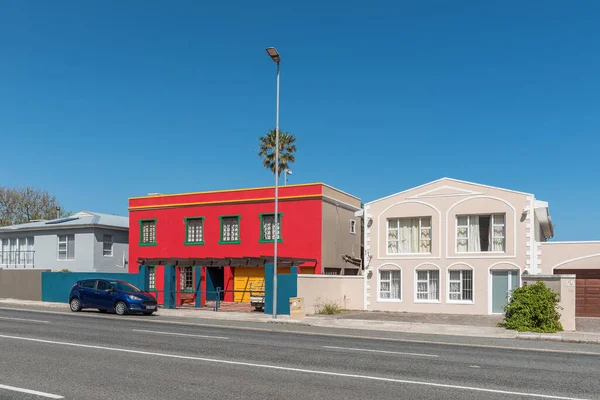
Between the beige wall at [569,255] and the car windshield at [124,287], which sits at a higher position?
the beige wall at [569,255]

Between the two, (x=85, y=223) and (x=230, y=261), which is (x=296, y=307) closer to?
(x=230, y=261)

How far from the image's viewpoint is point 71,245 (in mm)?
42781

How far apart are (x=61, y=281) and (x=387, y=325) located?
21877 millimetres

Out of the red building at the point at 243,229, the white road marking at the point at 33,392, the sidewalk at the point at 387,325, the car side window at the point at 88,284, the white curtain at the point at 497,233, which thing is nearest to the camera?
the white road marking at the point at 33,392

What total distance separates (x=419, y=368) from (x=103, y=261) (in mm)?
34393

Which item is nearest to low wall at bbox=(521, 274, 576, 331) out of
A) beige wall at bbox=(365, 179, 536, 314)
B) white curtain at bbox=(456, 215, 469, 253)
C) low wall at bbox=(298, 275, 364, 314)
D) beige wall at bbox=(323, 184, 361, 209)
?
beige wall at bbox=(365, 179, 536, 314)

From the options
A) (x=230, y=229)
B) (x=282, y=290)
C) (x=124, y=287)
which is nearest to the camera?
(x=124, y=287)

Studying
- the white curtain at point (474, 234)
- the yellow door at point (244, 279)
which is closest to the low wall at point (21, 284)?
the yellow door at point (244, 279)

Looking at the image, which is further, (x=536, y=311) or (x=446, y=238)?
(x=446, y=238)

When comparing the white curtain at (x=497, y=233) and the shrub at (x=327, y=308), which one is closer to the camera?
the shrub at (x=327, y=308)

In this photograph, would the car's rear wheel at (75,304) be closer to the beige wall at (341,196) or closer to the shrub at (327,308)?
the shrub at (327,308)

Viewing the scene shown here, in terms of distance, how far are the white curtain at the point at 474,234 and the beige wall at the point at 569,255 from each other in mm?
3033

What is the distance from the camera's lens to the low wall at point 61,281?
34.6 m

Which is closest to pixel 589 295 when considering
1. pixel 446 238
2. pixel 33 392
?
pixel 446 238
